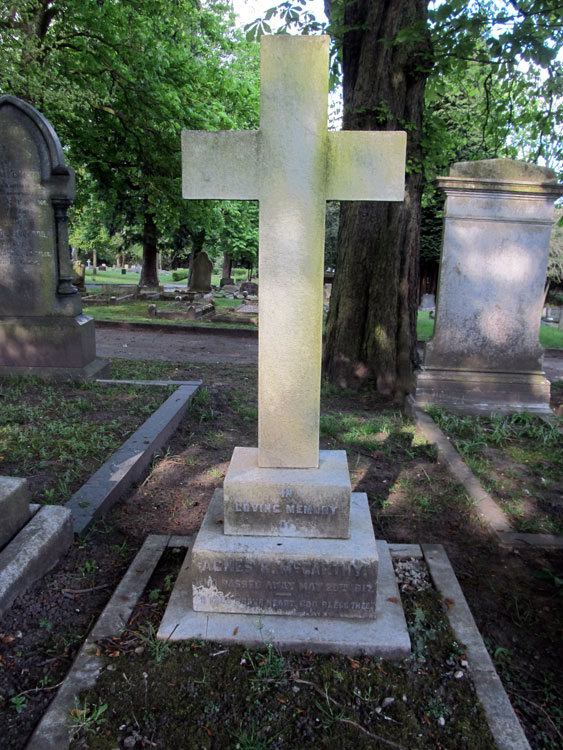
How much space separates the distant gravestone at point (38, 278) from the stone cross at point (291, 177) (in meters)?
4.90

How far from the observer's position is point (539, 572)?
10.2 feet

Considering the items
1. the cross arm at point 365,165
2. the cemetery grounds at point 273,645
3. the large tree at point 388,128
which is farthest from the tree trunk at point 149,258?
the cross arm at point 365,165

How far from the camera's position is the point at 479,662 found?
2.29 m

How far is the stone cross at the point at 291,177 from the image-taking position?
238 cm

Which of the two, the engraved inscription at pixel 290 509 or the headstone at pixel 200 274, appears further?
the headstone at pixel 200 274

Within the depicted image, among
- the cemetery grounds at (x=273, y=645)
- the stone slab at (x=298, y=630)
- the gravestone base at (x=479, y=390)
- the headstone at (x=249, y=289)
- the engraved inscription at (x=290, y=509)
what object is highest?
the headstone at (x=249, y=289)

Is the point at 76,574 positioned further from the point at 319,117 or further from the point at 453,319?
the point at 453,319

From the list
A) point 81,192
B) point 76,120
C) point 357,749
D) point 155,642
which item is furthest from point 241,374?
point 81,192

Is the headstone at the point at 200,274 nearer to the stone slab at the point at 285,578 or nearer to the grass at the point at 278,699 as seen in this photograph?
the stone slab at the point at 285,578

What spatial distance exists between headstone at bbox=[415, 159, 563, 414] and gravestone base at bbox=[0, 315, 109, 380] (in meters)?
4.33

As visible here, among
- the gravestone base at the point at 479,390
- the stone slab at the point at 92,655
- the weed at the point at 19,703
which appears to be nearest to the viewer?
the stone slab at the point at 92,655

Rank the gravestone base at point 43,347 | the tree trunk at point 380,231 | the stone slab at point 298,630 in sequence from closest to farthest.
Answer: the stone slab at point 298,630 → the tree trunk at point 380,231 → the gravestone base at point 43,347

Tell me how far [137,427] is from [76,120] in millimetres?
10211

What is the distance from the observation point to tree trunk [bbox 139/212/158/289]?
23047mm
